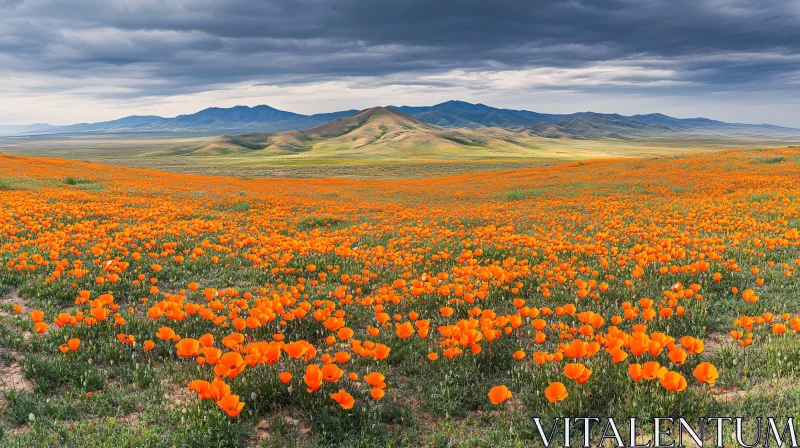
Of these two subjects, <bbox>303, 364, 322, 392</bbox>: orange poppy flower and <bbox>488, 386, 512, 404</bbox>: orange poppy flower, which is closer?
<bbox>488, 386, 512, 404</bbox>: orange poppy flower

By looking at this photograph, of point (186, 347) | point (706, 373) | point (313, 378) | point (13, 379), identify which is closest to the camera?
point (706, 373)

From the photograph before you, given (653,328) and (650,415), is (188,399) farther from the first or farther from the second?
(653,328)

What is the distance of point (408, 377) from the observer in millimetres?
4840

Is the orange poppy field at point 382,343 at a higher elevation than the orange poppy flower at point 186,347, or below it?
below

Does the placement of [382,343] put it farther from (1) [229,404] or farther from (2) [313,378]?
(1) [229,404]

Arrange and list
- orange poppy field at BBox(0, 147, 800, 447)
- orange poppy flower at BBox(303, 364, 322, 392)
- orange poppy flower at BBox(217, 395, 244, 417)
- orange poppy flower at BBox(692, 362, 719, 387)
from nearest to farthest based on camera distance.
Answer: orange poppy flower at BBox(217, 395, 244, 417), orange poppy flower at BBox(692, 362, 719, 387), orange poppy flower at BBox(303, 364, 322, 392), orange poppy field at BBox(0, 147, 800, 447)

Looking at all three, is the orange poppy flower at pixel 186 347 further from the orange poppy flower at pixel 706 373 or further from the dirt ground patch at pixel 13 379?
the orange poppy flower at pixel 706 373

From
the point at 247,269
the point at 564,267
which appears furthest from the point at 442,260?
the point at 247,269

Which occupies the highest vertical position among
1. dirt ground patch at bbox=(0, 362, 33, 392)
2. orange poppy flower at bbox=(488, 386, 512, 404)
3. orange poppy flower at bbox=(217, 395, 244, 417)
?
orange poppy flower at bbox=(217, 395, 244, 417)

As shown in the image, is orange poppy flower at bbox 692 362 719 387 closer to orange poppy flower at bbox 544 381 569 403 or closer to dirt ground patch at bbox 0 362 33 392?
orange poppy flower at bbox 544 381 569 403

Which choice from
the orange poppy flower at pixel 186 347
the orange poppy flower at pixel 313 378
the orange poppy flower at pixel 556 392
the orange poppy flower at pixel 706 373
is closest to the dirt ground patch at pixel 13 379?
the orange poppy flower at pixel 186 347

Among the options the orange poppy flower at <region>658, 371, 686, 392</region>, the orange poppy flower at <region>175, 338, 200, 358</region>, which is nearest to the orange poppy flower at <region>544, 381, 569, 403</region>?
the orange poppy flower at <region>658, 371, 686, 392</region>

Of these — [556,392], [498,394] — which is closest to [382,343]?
[498,394]

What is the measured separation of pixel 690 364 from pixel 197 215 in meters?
14.3
